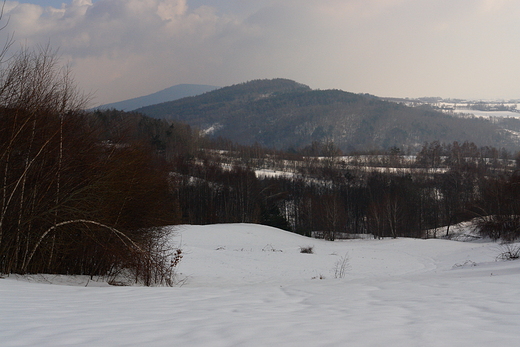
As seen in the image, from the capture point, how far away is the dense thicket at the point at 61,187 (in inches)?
348

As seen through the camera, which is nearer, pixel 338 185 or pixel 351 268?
pixel 351 268

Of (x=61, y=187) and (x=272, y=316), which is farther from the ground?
(x=61, y=187)

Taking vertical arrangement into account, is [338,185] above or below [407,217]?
above

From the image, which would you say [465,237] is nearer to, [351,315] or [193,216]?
[193,216]

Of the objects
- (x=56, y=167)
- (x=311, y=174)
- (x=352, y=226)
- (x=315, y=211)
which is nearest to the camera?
(x=56, y=167)

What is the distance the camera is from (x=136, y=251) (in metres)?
10.1

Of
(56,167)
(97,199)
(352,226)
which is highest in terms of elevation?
(56,167)

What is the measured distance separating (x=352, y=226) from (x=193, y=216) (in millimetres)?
30347

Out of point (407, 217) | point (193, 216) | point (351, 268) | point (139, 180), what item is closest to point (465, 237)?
point (407, 217)

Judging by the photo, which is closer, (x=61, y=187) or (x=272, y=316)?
(x=272, y=316)

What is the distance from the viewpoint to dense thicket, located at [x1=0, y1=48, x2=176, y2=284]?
884cm

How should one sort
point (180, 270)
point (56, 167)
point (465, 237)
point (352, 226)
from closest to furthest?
point (56, 167)
point (180, 270)
point (465, 237)
point (352, 226)

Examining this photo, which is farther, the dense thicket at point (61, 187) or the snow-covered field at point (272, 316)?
the dense thicket at point (61, 187)

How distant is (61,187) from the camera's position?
31.5 ft
